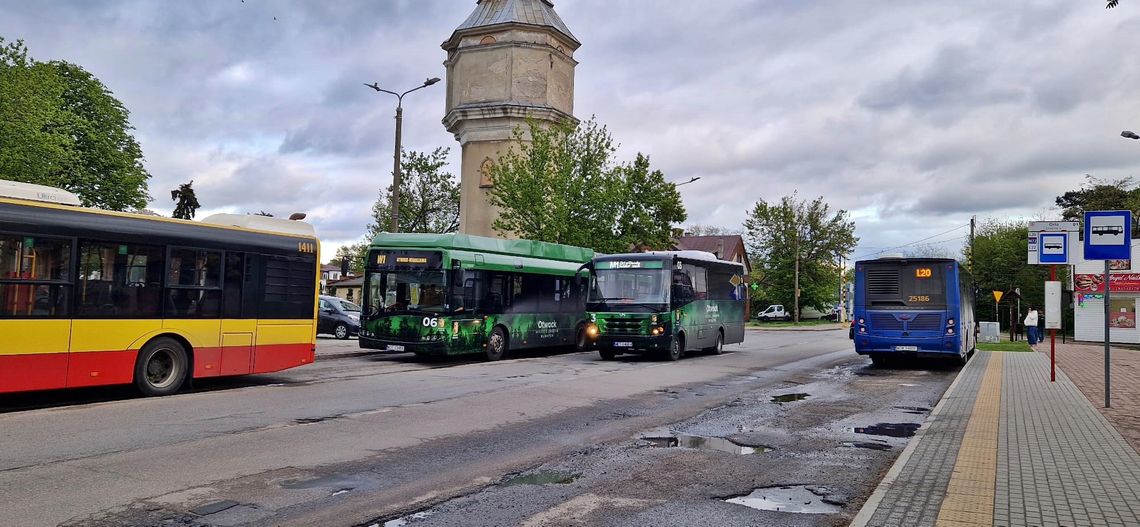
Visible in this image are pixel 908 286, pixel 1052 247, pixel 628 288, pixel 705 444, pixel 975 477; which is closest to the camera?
pixel 975 477

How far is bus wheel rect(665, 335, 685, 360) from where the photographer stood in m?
20.1

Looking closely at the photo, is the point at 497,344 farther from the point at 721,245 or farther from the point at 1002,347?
the point at 721,245

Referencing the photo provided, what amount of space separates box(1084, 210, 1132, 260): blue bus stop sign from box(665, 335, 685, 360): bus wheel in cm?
1001

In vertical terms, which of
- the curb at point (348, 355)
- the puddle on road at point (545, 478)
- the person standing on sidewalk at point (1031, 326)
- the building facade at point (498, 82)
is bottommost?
the curb at point (348, 355)

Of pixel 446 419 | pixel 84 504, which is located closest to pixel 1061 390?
pixel 446 419

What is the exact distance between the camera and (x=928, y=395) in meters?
13.9

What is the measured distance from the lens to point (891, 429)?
10031 mm

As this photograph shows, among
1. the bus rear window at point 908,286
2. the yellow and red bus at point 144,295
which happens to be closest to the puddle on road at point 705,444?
the yellow and red bus at point 144,295

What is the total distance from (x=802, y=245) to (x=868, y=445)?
63.8 metres

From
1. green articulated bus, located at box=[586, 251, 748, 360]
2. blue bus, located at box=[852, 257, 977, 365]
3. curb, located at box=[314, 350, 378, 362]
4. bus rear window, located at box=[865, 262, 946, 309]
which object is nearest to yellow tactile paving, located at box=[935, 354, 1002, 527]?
blue bus, located at box=[852, 257, 977, 365]

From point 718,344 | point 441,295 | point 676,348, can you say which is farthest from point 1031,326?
point 441,295

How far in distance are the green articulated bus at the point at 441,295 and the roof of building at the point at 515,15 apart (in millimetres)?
24103

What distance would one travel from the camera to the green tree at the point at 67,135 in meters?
35.6

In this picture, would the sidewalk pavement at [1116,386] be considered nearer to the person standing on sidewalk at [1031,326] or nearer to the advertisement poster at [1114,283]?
the person standing on sidewalk at [1031,326]
